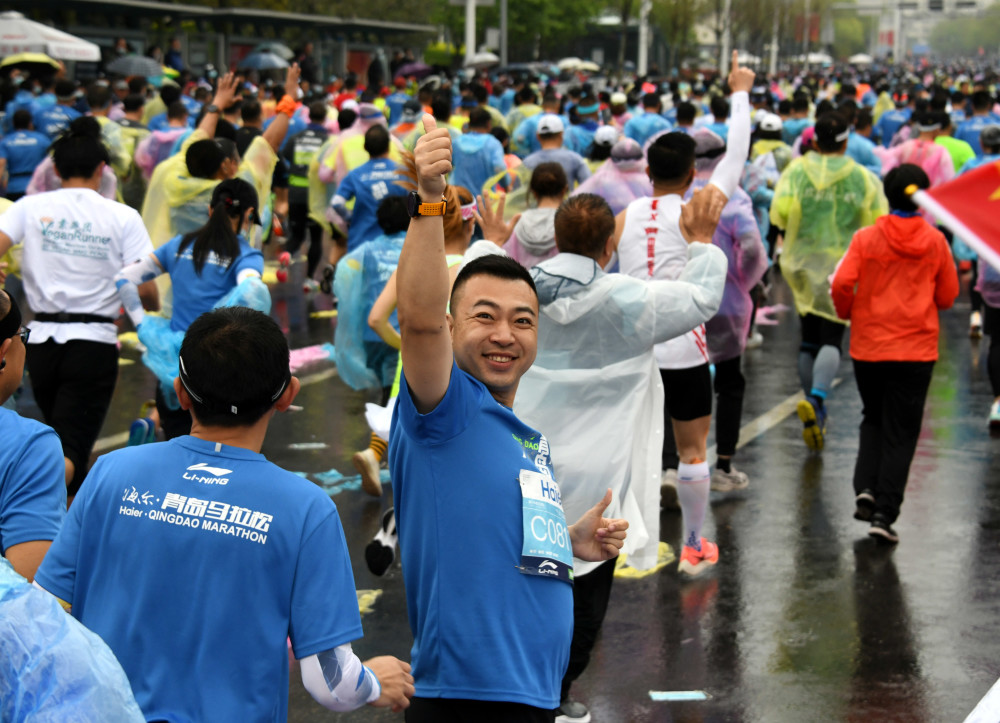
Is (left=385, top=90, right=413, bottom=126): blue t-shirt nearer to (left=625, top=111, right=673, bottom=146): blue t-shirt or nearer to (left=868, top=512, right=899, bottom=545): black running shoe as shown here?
(left=625, top=111, right=673, bottom=146): blue t-shirt

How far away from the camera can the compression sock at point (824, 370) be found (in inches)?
322

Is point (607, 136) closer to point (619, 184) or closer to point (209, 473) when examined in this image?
point (619, 184)

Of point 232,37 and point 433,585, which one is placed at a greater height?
point 232,37

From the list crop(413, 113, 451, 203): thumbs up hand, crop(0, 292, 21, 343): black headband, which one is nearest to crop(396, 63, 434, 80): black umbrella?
crop(0, 292, 21, 343): black headband

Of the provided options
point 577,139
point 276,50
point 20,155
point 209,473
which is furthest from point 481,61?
point 209,473

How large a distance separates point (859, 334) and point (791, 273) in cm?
183

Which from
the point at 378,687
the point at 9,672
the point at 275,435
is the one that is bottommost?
the point at 275,435

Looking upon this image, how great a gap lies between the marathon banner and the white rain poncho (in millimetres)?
1514

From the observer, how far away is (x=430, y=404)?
2766 mm

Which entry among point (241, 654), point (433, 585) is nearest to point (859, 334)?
point (433, 585)

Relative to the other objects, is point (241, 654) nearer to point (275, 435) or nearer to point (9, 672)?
point (9, 672)

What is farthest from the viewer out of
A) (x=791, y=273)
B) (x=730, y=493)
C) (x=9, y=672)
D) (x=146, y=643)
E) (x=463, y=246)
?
(x=791, y=273)

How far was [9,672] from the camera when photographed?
1.83 metres

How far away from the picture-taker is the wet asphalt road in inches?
189
